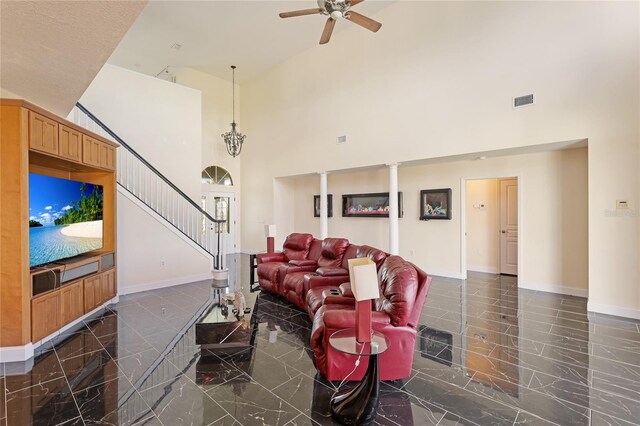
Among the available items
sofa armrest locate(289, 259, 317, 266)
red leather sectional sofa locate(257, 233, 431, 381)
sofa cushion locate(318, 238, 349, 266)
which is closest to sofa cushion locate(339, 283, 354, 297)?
red leather sectional sofa locate(257, 233, 431, 381)

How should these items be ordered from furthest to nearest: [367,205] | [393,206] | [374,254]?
1. [367,205]
2. [393,206]
3. [374,254]

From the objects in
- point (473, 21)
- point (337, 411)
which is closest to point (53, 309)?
point (337, 411)

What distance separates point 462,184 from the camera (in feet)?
22.4

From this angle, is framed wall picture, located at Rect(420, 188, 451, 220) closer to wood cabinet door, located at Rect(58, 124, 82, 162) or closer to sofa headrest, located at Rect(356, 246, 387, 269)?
sofa headrest, located at Rect(356, 246, 387, 269)

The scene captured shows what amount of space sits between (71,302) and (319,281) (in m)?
3.12

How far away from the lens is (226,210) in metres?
10.9

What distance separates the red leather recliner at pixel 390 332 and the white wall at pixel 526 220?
4.41 meters

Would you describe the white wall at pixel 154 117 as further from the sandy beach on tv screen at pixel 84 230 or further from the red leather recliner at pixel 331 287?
the red leather recliner at pixel 331 287

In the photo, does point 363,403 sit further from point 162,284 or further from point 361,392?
point 162,284

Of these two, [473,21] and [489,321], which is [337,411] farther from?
[473,21]

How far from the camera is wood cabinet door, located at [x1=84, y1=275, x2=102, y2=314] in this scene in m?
4.14

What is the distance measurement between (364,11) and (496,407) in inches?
309

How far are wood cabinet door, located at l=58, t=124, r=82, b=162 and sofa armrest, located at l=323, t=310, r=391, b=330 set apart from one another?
370 cm

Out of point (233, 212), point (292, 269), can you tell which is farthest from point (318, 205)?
point (292, 269)
